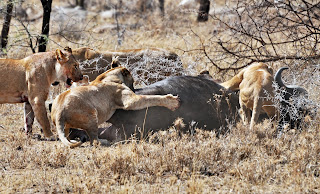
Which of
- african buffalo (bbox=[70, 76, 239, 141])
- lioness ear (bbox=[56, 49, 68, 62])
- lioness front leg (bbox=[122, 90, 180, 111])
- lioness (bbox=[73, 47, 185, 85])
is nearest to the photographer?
lioness front leg (bbox=[122, 90, 180, 111])

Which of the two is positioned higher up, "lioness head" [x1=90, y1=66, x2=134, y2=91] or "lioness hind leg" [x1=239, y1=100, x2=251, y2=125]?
"lioness head" [x1=90, y1=66, x2=134, y2=91]

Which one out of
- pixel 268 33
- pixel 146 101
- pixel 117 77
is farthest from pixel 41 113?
pixel 268 33

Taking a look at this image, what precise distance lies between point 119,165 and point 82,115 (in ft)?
3.94

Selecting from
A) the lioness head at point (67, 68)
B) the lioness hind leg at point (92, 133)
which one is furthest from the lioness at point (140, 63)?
the lioness hind leg at point (92, 133)

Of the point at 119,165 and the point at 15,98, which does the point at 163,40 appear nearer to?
the point at 15,98

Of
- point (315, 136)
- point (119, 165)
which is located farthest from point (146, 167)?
point (315, 136)

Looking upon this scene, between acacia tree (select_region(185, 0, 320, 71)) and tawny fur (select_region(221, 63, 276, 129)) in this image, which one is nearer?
tawny fur (select_region(221, 63, 276, 129))

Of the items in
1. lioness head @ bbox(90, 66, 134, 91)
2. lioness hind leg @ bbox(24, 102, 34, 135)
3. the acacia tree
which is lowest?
lioness hind leg @ bbox(24, 102, 34, 135)

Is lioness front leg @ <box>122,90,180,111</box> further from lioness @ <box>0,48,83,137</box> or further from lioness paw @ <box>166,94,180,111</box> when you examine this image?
lioness @ <box>0,48,83,137</box>

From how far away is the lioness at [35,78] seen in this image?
6375 millimetres

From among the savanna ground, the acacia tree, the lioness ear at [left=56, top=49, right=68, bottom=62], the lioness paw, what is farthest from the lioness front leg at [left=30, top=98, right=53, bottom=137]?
the acacia tree

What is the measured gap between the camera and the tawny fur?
20.9 feet

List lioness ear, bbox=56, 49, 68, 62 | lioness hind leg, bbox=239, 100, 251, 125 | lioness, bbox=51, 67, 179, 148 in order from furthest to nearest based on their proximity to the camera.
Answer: lioness hind leg, bbox=239, 100, 251, 125 < lioness ear, bbox=56, 49, 68, 62 < lioness, bbox=51, 67, 179, 148

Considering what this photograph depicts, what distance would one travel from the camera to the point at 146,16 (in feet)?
62.4
